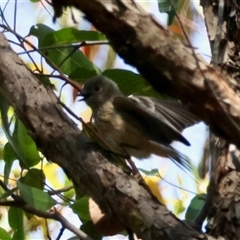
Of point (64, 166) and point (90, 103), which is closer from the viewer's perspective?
point (64, 166)

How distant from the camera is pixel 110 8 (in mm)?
1295

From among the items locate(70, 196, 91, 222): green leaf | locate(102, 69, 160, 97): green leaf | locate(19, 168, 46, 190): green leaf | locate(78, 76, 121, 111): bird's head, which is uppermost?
locate(78, 76, 121, 111): bird's head

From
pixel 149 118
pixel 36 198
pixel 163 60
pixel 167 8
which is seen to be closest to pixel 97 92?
pixel 149 118

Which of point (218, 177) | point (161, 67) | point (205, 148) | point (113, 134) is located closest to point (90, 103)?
point (113, 134)

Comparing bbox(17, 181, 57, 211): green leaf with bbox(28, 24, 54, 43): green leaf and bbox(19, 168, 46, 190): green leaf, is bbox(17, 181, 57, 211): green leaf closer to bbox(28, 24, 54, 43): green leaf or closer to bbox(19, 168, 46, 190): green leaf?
bbox(19, 168, 46, 190): green leaf

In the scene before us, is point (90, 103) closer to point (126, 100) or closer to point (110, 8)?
point (126, 100)

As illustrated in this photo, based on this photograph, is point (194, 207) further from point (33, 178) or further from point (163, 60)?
point (163, 60)

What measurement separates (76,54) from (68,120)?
22.8 inches

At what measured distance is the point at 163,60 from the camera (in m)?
1.32

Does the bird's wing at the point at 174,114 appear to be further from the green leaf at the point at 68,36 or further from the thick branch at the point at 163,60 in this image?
the thick branch at the point at 163,60

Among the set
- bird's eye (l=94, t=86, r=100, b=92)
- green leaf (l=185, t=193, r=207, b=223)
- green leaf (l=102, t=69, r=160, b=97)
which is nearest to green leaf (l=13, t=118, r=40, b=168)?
green leaf (l=102, t=69, r=160, b=97)

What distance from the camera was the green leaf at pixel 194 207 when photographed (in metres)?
2.24

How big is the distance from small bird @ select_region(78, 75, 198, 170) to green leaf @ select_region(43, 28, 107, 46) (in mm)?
223

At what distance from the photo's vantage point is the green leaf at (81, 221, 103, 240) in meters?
2.22
